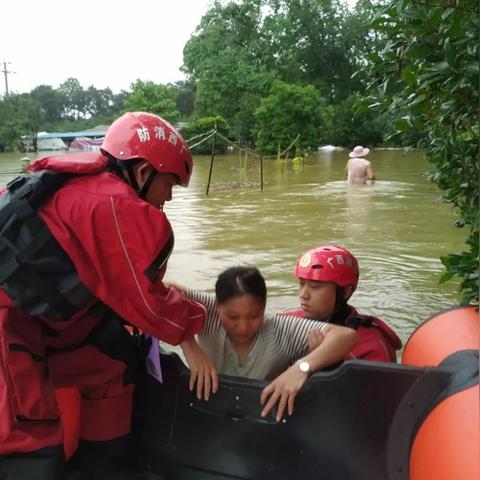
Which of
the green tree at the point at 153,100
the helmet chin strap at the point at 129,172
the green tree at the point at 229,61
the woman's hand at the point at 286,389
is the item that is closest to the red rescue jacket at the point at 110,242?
the helmet chin strap at the point at 129,172

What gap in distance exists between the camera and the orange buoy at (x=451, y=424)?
73.5 inches

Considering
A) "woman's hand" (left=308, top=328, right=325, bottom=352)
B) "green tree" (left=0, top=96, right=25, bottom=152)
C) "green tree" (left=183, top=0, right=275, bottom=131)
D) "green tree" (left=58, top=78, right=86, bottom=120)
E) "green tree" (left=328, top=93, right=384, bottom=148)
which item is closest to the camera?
"woman's hand" (left=308, top=328, right=325, bottom=352)

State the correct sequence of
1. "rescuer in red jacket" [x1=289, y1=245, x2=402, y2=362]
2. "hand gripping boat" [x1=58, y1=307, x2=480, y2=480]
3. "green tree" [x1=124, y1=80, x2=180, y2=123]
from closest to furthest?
"hand gripping boat" [x1=58, y1=307, x2=480, y2=480] < "rescuer in red jacket" [x1=289, y1=245, x2=402, y2=362] < "green tree" [x1=124, y1=80, x2=180, y2=123]

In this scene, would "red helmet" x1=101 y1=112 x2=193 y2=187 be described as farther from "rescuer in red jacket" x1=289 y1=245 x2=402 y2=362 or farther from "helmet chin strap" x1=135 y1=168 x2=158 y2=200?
"rescuer in red jacket" x1=289 y1=245 x2=402 y2=362

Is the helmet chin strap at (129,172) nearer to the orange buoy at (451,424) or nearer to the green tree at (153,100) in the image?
the orange buoy at (451,424)

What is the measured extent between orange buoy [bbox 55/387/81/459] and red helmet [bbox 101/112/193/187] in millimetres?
1008

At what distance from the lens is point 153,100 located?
177 feet

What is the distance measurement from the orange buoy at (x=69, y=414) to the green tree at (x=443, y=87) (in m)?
1.79

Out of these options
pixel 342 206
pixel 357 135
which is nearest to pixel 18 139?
pixel 357 135

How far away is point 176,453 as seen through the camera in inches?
113

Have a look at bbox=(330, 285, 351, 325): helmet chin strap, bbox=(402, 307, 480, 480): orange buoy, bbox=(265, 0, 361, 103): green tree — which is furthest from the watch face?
bbox=(265, 0, 361, 103): green tree

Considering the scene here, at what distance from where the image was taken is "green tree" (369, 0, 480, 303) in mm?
2236

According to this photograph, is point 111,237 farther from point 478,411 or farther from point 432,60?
point 432,60

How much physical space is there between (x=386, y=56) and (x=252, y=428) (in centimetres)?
179
